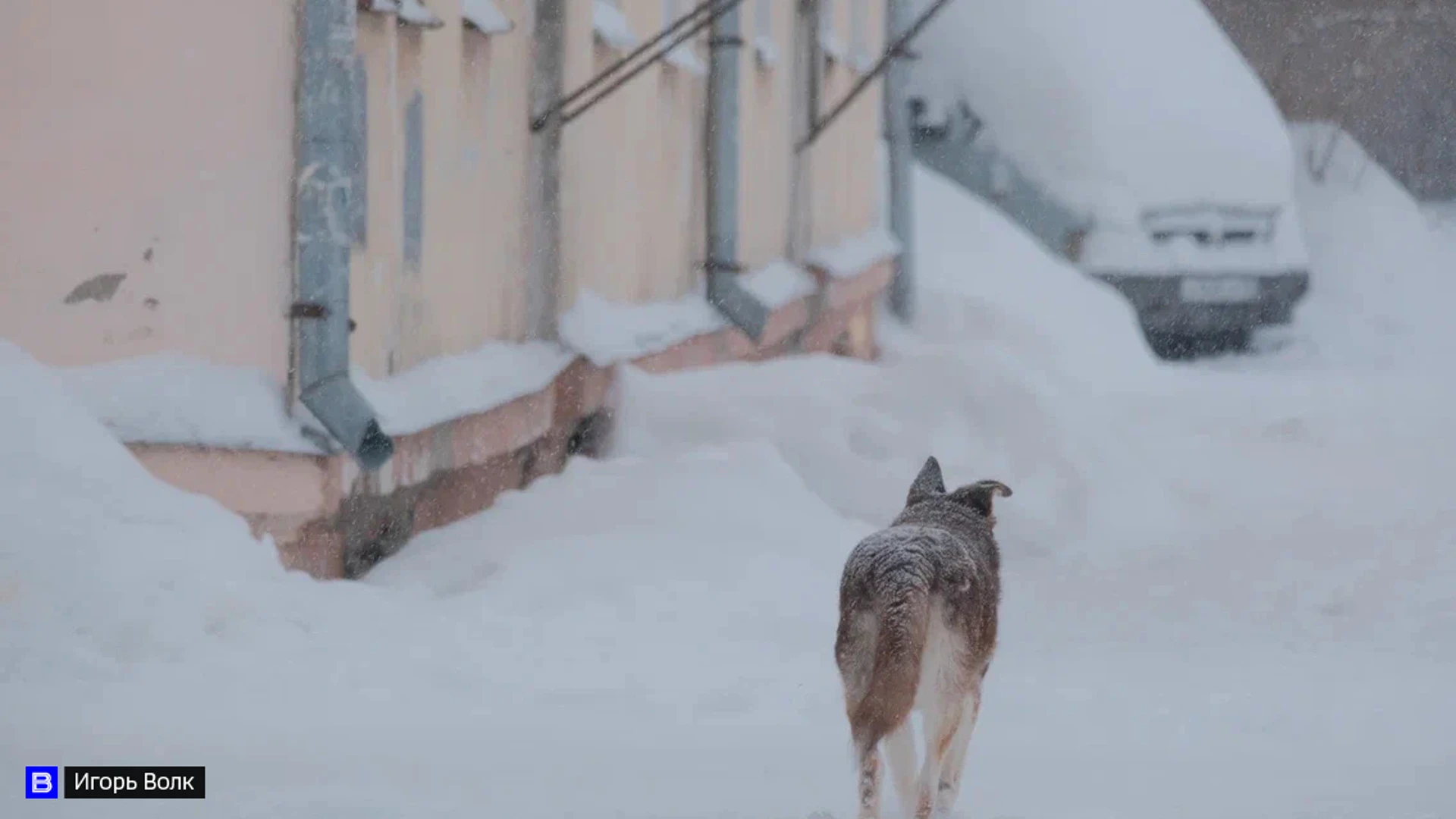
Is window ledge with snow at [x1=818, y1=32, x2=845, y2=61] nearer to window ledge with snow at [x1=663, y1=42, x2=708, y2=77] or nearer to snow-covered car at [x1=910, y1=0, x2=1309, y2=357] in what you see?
snow-covered car at [x1=910, y1=0, x2=1309, y2=357]

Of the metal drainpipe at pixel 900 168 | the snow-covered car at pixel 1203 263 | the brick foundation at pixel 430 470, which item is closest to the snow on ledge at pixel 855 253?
the metal drainpipe at pixel 900 168

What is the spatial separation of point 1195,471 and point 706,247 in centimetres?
259

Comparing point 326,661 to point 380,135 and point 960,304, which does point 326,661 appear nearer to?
point 380,135

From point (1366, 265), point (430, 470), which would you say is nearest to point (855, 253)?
point (1366, 265)

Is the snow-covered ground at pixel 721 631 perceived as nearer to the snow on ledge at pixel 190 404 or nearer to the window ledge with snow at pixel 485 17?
the snow on ledge at pixel 190 404

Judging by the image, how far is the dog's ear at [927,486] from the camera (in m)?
5.00

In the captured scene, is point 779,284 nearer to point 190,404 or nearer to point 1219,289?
point 1219,289

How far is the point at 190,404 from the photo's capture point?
Answer: 6078 millimetres

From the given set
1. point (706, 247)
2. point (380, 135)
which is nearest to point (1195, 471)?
point (706, 247)

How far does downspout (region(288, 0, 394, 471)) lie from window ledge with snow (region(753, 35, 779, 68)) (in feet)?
21.3

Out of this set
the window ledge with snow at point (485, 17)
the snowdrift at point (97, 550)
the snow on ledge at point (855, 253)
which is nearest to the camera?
the snowdrift at point (97, 550)

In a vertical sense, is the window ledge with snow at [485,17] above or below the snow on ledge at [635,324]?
above

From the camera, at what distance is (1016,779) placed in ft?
16.1

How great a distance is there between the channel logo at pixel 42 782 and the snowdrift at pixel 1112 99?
13.2 metres
